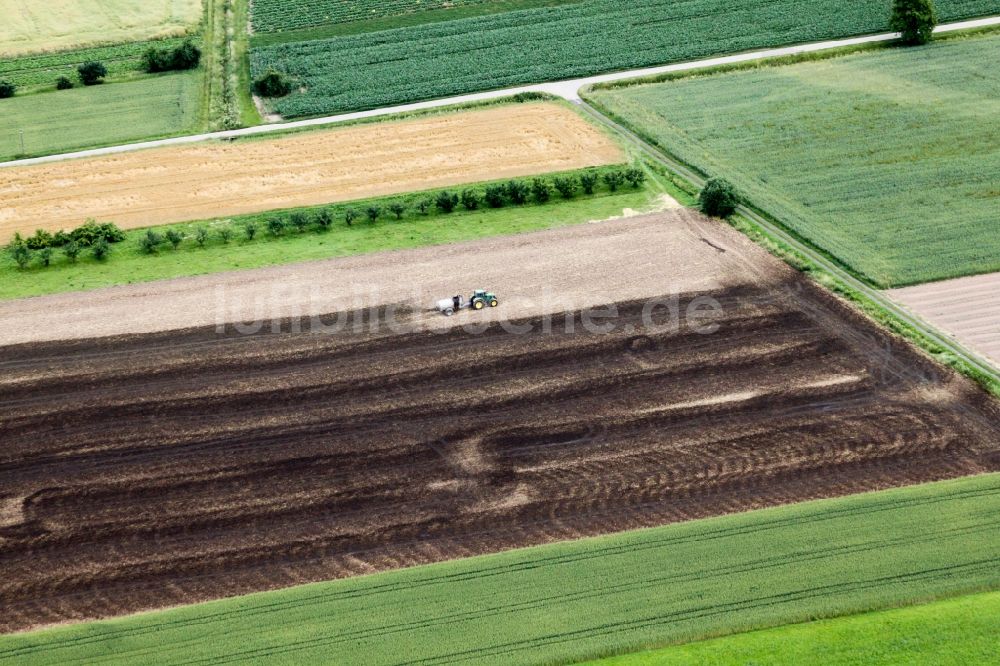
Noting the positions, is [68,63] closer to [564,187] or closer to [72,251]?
[72,251]

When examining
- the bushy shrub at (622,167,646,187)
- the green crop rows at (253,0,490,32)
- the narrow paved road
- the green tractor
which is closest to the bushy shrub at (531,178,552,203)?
the bushy shrub at (622,167,646,187)

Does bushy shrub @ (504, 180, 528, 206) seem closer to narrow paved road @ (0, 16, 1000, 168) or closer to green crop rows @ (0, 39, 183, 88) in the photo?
narrow paved road @ (0, 16, 1000, 168)

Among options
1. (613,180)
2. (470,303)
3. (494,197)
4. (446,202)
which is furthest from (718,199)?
(470,303)

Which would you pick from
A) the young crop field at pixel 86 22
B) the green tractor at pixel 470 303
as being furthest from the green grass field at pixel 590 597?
the young crop field at pixel 86 22

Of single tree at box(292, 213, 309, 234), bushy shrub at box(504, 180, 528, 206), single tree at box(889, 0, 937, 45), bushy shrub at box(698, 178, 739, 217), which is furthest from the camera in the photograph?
single tree at box(889, 0, 937, 45)

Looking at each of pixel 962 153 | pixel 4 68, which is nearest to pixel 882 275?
pixel 962 153

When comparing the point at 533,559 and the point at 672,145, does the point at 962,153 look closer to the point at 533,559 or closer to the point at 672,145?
the point at 672,145
